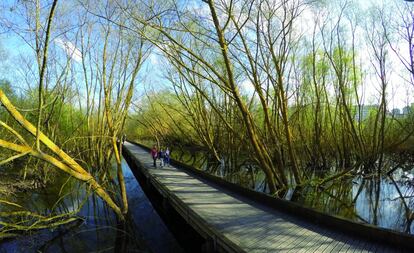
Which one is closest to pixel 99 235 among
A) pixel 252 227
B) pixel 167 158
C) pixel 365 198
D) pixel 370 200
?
pixel 252 227

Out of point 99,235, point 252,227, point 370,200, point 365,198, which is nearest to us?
point 252,227

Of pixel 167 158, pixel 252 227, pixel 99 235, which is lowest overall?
→ pixel 99 235

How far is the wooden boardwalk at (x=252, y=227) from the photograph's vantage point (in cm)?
663

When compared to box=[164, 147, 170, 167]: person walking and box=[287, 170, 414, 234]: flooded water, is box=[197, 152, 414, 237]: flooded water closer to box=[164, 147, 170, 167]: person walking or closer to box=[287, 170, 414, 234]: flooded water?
box=[287, 170, 414, 234]: flooded water

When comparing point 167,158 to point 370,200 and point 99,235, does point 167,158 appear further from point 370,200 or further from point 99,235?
point 370,200

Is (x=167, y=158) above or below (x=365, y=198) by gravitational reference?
above

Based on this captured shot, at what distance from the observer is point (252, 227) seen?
25.8 feet

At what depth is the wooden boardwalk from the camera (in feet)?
21.7

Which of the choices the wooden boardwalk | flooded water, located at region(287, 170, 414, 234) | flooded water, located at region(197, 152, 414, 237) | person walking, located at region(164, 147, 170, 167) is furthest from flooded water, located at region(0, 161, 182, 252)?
flooded water, located at region(287, 170, 414, 234)

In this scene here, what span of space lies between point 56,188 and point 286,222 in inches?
544

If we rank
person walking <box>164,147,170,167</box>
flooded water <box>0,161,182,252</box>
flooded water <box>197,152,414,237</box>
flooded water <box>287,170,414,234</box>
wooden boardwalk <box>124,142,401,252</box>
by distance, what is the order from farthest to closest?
person walking <box>164,147,170,167</box> < flooded water <box>197,152,414,237</box> < flooded water <box>287,170,414,234</box> < flooded water <box>0,161,182,252</box> < wooden boardwalk <box>124,142,401,252</box>

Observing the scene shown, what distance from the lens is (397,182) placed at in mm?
19062

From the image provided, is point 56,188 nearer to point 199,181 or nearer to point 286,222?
point 199,181

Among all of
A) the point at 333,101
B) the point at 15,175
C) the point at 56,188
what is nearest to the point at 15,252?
the point at 56,188
